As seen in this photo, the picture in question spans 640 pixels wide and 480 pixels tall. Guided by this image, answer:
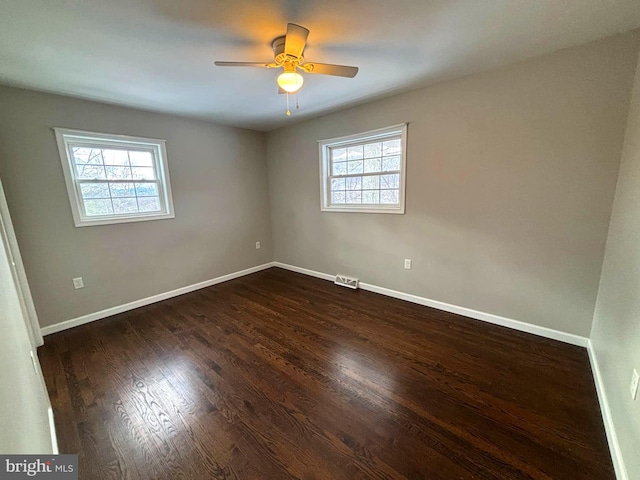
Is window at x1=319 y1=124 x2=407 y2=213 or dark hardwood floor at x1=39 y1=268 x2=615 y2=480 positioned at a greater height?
window at x1=319 y1=124 x2=407 y2=213

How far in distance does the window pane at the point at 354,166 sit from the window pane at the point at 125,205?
282cm

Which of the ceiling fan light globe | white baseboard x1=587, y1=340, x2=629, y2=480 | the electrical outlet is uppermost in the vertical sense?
the ceiling fan light globe

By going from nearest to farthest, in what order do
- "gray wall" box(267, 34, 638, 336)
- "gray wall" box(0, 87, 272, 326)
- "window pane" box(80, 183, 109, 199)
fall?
1. "gray wall" box(267, 34, 638, 336)
2. "gray wall" box(0, 87, 272, 326)
3. "window pane" box(80, 183, 109, 199)

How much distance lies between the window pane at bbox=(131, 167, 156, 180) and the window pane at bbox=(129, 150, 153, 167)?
→ 48 millimetres

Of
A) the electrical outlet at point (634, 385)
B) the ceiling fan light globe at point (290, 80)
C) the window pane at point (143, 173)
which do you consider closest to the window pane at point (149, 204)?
the window pane at point (143, 173)

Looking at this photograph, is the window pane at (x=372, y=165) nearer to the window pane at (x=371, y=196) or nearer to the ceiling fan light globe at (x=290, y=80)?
the window pane at (x=371, y=196)

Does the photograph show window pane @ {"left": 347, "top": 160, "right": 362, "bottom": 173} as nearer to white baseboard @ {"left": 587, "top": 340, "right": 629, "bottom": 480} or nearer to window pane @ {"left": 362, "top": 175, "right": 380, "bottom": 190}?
window pane @ {"left": 362, "top": 175, "right": 380, "bottom": 190}

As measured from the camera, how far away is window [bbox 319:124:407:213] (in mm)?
3088

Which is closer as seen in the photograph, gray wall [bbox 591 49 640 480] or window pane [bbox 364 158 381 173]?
gray wall [bbox 591 49 640 480]

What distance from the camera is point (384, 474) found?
1.27m

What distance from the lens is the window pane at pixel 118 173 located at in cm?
297

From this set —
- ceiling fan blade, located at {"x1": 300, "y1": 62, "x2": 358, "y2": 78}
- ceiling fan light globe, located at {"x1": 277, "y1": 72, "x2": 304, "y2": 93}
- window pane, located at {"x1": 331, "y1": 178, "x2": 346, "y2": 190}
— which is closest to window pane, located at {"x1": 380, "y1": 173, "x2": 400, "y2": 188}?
window pane, located at {"x1": 331, "y1": 178, "x2": 346, "y2": 190}

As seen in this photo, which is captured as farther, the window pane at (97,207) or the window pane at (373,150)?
the window pane at (373,150)

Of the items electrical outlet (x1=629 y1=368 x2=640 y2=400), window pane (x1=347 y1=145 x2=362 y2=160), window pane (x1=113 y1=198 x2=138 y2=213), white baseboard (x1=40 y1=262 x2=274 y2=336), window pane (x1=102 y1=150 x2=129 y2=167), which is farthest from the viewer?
window pane (x1=347 y1=145 x2=362 y2=160)
